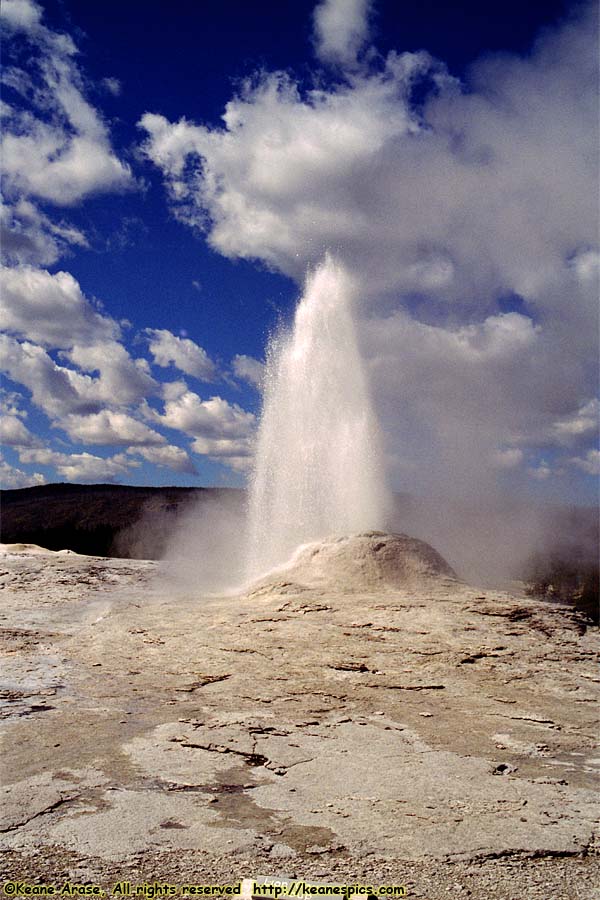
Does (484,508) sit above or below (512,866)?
above

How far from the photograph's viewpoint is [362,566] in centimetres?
1061

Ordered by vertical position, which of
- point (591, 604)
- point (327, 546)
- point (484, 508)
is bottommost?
point (591, 604)

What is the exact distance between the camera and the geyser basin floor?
3.53 meters

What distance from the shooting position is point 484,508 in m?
37.1

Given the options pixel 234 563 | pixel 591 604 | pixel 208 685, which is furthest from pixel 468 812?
pixel 591 604

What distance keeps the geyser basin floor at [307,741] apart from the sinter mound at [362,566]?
42cm

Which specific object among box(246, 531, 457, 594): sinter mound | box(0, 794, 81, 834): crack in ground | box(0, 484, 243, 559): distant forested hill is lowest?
box(0, 794, 81, 834): crack in ground

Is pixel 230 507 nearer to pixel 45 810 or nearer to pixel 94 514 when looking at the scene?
pixel 94 514

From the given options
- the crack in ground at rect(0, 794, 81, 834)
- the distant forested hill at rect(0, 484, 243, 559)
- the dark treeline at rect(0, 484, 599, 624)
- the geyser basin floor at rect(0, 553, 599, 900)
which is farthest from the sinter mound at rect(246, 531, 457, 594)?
the distant forested hill at rect(0, 484, 243, 559)

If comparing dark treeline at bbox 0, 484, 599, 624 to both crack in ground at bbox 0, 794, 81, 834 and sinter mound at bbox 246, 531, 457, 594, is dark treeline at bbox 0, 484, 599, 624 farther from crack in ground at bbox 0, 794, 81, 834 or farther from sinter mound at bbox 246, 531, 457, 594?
crack in ground at bbox 0, 794, 81, 834

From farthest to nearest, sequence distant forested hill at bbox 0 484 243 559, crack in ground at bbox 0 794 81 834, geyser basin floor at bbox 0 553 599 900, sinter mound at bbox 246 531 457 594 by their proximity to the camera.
Result: distant forested hill at bbox 0 484 243 559
sinter mound at bbox 246 531 457 594
crack in ground at bbox 0 794 81 834
geyser basin floor at bbox 0 553 599 900

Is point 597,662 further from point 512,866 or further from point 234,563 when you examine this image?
point 234,563

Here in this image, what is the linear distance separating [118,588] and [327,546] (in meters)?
4.11

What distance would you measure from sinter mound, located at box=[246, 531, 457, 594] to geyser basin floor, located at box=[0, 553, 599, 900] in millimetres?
420
